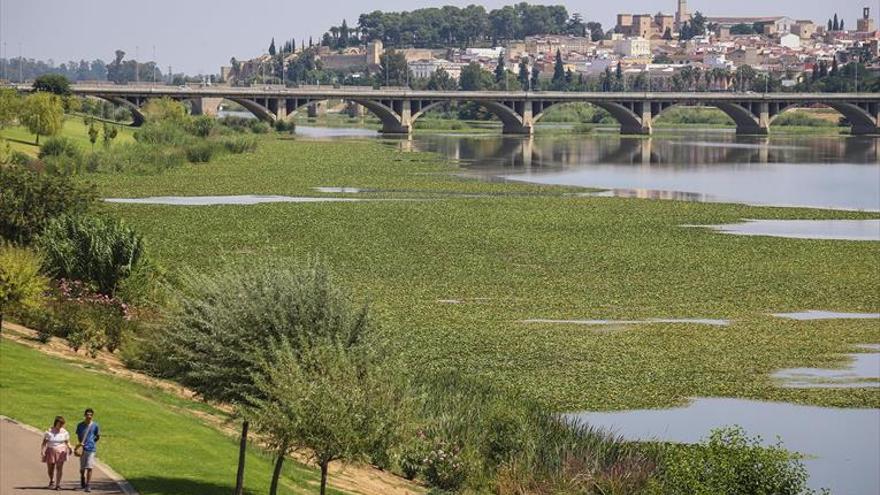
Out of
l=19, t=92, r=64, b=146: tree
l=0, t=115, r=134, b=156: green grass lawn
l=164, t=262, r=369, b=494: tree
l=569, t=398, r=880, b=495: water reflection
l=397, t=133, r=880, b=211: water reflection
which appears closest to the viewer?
l=164, t=262, r=369, b=494: tree

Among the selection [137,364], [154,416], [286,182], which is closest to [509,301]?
[137,364]

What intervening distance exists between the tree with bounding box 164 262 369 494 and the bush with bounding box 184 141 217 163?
3142 inches

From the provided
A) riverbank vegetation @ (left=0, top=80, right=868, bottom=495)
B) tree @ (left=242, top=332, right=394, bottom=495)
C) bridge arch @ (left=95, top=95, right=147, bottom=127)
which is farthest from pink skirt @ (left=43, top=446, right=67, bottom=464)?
bridge arch @ (left=95, top=95, right=147, bottom=127)

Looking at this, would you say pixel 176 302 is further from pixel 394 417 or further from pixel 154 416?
pixel 394 417

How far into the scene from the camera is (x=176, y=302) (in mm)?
25953

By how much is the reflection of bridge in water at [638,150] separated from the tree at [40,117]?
28.7 m

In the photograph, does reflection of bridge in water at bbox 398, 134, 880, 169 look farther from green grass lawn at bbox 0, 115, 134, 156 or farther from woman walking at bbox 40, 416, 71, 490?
woman walking at bbox 40, 416, 71, 490

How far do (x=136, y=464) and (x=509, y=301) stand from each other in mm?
21759

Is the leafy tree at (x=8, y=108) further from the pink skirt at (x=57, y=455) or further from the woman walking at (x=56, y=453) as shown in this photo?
the pink skirt at (x=57, y=455)

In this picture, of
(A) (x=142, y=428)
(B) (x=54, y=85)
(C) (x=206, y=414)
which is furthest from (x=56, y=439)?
(B) (x=54, y=85)

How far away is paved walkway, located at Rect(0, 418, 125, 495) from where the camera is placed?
21.4 m

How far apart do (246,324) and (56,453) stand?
3.45 metres

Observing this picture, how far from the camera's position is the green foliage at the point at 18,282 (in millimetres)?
33469

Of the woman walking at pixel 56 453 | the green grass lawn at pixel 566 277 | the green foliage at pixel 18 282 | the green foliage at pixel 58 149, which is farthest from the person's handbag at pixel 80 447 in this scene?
the green foliage at pixel 58 149
